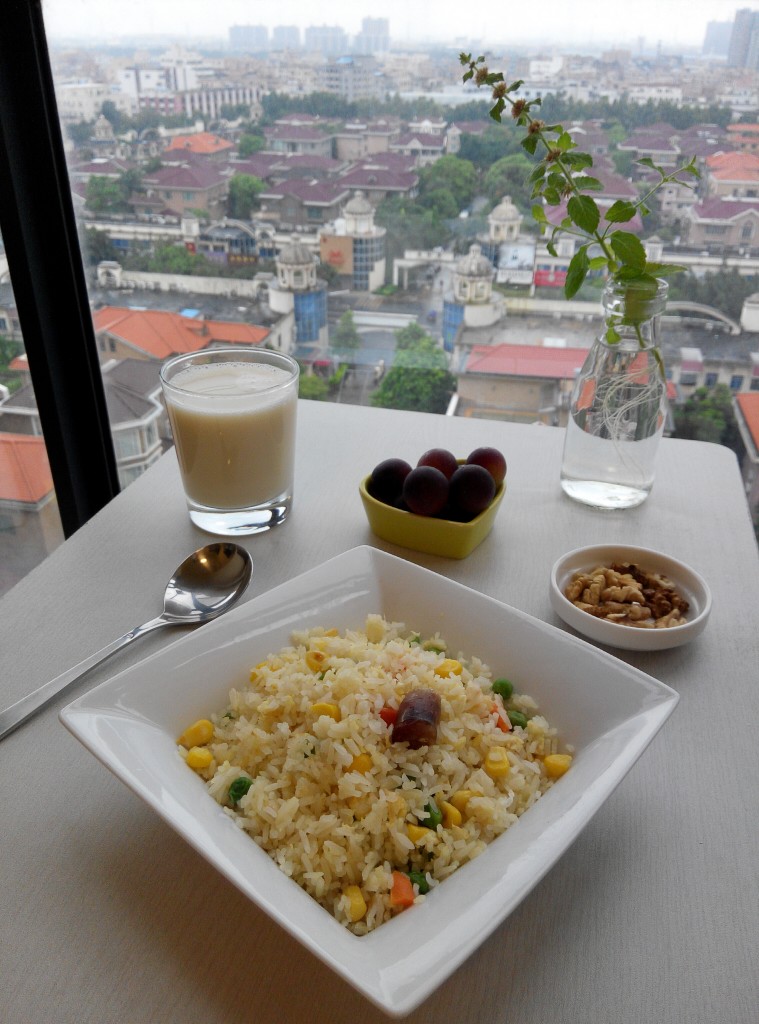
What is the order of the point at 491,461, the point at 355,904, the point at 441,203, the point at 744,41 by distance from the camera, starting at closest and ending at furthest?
the point at 355,904, the point at 491,461, the point at 744,41, the point at 441,203

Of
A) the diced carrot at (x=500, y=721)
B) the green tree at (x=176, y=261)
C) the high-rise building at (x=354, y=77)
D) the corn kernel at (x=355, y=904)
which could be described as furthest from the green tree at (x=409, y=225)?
the corn kernel at (x=355, y=904)

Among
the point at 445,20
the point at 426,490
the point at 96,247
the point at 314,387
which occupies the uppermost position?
the point at 445,20

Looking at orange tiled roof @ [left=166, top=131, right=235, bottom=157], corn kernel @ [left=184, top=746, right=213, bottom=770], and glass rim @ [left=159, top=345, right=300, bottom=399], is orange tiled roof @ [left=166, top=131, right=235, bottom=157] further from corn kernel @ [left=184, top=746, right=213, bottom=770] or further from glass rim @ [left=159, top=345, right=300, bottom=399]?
corn kernel @ [left=184, top=746, right=213, bottom=770]

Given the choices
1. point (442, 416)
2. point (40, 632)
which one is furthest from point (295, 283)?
point (40, 632)

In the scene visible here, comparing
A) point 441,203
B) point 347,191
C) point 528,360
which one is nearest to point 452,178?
point 441,203

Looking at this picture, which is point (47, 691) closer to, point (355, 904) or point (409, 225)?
point (355, 904)

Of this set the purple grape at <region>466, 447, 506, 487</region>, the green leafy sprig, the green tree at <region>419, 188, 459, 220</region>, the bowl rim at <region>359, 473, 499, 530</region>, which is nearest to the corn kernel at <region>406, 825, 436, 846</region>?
the bowl rim at <region>359, 473, 499, 530</region>
